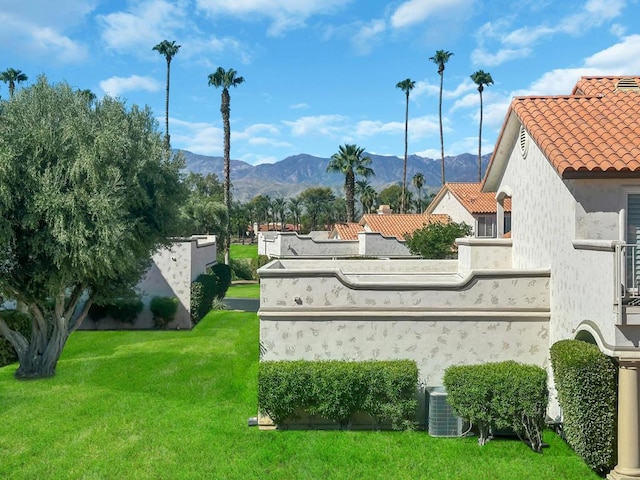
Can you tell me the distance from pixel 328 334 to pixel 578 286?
5339 millimetres

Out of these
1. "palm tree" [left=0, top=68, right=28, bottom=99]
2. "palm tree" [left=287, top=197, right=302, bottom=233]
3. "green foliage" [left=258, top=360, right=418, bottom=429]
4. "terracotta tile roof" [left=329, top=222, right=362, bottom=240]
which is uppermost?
"palm tree" [left=0, top=68, right=28, bottom=99]

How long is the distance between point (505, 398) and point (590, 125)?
634cm

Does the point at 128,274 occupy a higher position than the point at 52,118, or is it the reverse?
the point at 52,118

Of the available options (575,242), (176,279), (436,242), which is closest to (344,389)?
(575,242)

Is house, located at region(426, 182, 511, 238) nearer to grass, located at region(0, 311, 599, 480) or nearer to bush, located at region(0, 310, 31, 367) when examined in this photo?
grass, located at region(0, 311, 599, 480)

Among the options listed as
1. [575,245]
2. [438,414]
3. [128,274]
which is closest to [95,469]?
[438,414]

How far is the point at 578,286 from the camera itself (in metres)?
9.87

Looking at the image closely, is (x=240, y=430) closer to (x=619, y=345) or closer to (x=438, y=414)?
(x=438, y=414)

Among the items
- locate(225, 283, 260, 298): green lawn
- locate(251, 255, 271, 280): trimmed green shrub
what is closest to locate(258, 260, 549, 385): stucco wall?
locate(225, 283, 260, 298): green lawn

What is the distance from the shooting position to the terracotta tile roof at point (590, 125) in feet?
32.1

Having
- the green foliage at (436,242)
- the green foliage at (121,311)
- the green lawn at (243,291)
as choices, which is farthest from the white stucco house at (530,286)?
the green lawn at (243,291)

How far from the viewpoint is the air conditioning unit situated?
11031 millimetres

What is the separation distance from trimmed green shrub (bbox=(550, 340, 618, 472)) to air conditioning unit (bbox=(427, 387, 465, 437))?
2.45m

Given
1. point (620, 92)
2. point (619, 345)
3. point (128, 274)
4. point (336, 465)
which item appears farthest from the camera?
point (128, 274)
